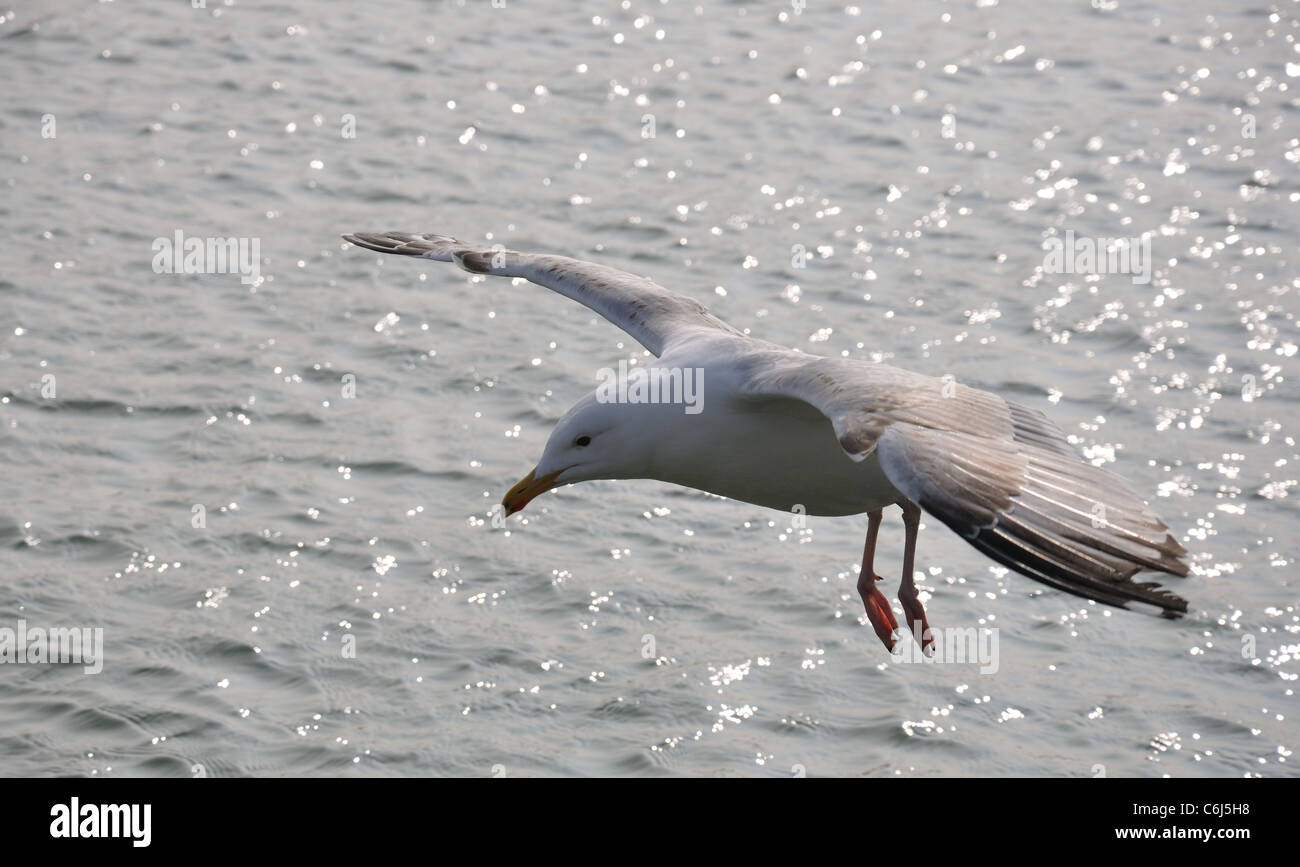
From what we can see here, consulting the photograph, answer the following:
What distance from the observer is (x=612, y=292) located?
37.6 ft

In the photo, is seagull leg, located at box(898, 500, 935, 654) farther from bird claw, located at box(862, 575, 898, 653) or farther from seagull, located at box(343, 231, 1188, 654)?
bird claw, located at box(862, 575, 898, 653)

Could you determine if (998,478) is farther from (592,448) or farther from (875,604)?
(592,448)

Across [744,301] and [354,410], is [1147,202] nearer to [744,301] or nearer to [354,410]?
[744,301]

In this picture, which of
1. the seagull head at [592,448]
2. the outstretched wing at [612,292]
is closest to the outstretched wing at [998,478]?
the seagull head at [592,448]

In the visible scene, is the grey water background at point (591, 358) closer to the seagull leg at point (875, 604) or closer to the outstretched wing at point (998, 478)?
the seagull leg at point (875, 604)

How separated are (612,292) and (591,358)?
5956 mm

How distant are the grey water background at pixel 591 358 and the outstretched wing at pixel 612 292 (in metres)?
3.03

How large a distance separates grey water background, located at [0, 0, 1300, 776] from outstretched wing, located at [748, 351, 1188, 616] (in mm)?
4170

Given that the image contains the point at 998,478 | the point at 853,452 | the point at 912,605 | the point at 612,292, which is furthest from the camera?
the point at 612,292

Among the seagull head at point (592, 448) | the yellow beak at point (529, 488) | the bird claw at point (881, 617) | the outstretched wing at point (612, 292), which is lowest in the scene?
the bird claw at point (881, 617)

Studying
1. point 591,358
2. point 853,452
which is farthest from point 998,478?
point 591,358

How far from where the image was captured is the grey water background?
13016 millimetres

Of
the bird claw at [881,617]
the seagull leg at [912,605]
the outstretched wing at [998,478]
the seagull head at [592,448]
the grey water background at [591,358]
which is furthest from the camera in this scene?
the grey water background at [591,358]

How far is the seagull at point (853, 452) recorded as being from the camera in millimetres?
7707
